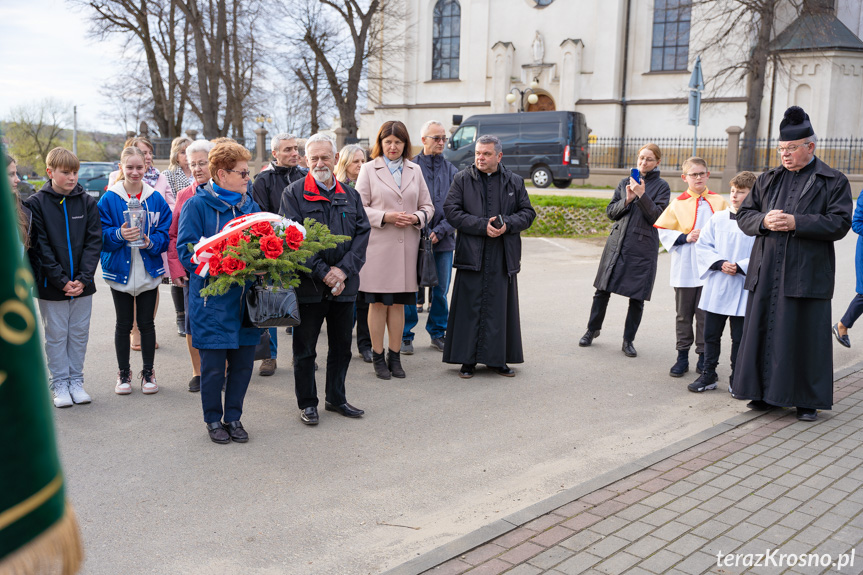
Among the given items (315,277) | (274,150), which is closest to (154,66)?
(274,150)

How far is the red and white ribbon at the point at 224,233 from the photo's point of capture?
5.09 metres

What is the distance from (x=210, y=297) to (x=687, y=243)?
4.61 metres

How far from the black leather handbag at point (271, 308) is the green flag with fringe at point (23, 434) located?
12.7 ft

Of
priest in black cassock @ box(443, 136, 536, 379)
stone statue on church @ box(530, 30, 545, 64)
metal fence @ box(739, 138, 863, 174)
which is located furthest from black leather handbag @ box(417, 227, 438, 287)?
stone statue on church @ box(530, 30, 545, 64)

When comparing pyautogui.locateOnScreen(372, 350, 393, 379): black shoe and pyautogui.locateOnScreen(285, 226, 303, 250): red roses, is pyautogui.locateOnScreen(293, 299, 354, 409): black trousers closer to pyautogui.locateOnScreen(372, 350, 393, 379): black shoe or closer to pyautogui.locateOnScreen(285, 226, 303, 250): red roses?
pyautogui.locateOnScreen(285, 226, 303, 250): red roses

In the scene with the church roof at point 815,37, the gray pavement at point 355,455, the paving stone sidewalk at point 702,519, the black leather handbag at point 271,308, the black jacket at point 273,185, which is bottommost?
the gray pavement at point 355,455

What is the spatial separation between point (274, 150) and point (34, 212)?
2.42 metres

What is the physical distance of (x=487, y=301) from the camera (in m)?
7.18

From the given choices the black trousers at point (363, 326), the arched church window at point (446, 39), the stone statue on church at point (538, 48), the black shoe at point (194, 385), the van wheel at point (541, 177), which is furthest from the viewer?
the arched church window at point (446, 39)

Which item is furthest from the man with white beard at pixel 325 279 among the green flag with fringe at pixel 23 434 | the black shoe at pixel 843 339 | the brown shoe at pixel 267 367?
the black shoe at pixel 843 339

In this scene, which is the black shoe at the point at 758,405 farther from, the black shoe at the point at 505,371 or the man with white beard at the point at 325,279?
the man with white beard at the point at 325,279

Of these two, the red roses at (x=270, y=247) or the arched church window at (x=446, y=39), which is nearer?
the red roses at (x=270, y=247)

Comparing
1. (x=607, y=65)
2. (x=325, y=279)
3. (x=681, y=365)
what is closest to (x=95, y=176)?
(x=607, y=65)

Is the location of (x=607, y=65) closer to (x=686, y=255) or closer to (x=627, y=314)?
(x=627, y=314)
